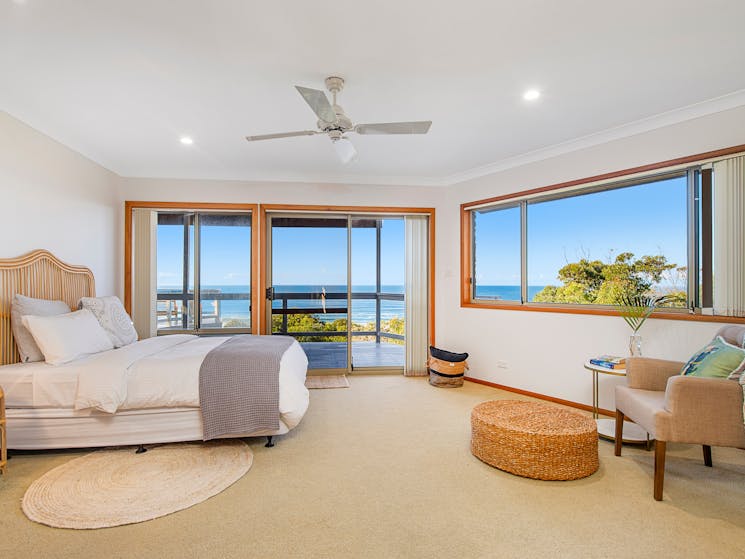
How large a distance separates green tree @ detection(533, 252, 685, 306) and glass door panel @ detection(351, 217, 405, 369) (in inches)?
82.6

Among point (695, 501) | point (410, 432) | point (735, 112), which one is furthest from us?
point (410, 432)

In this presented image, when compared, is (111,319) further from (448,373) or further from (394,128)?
(448,373)

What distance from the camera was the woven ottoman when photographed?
229cm

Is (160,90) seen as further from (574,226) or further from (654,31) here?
(574,226)

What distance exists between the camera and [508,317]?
438 centimetres

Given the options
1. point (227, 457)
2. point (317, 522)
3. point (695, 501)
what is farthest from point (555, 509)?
point (227, 457)

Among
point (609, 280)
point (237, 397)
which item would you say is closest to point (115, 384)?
point (237, 397)

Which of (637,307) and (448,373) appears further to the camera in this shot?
(448,373)

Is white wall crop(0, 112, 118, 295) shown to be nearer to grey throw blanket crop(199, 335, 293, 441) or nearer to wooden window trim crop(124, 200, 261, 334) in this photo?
wooden window trim crop(124, 200, 261, 334)

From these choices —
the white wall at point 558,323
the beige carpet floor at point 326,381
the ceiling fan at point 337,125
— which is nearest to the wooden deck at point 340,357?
the beige carpet floor at point 326,381

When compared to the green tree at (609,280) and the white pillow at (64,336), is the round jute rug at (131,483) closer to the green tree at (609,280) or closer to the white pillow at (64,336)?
the white pillow at (64,336)

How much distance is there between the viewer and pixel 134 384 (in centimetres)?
259

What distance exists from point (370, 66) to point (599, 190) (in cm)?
261

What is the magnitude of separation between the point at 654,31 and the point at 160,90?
3.17 m
